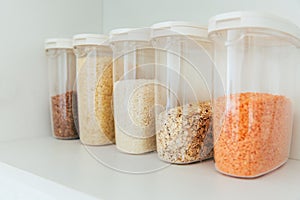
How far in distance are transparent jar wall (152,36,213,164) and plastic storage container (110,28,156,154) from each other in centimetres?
5

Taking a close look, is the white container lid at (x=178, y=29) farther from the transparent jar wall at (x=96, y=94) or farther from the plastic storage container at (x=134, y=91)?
the transparent jar wall at (x=96, y=94)

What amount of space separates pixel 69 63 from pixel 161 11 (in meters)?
0.36

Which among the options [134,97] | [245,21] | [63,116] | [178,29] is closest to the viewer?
[245,21]

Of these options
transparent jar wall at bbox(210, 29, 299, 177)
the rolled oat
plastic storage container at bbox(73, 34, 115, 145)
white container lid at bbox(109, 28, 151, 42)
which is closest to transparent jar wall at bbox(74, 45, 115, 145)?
plastic storage container at bbox(73, 34, 115, 145)

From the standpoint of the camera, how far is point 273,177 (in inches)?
26.3

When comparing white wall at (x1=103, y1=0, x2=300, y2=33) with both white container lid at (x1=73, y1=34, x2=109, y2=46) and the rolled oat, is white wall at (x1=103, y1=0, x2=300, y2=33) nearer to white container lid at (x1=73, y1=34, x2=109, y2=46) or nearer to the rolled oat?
white container lid at (x1=73, y1=34, x2=109, y2=46)

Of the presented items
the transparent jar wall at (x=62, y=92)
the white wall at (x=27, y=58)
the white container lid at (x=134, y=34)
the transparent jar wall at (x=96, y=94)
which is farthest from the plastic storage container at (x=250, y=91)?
the white wall at (x=27, y=58)

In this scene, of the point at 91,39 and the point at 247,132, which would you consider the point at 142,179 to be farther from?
the point at 91,39

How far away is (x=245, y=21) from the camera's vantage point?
23.3 inches

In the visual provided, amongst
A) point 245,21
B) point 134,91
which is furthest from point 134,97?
point 245,21

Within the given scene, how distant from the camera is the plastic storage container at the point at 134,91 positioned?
838mm

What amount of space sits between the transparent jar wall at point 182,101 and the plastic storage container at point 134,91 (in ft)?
0.15

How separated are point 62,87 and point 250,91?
647mm

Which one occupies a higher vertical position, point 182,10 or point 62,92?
point 182,10
